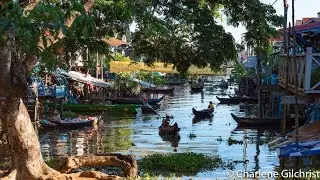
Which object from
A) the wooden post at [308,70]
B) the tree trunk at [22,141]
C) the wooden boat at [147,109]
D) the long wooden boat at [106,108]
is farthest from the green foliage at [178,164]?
the wooden boat at [147,109]

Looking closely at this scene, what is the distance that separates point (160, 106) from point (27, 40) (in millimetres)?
37461

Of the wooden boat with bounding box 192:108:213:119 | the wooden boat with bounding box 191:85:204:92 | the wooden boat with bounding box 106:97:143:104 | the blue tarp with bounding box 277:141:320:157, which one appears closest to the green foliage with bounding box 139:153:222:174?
the blue tarp with bounding box 277:141:320:157

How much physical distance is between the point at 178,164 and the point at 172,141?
29.3 ft

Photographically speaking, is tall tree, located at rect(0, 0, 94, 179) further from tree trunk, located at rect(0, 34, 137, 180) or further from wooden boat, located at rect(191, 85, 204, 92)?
wooden boat, located at rect(191, 85, 204, 92)

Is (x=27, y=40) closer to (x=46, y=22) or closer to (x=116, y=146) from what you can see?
(x=46, y=22)

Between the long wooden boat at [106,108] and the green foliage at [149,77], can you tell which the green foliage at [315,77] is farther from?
the green foliage at [149,77]

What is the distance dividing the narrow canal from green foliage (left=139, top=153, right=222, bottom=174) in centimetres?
52

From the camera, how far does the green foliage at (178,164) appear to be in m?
16.2

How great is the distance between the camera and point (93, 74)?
45500mm

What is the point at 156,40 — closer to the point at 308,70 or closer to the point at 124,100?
the point at 308,70

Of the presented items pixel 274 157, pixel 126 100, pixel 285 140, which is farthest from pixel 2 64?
pixel 126 100

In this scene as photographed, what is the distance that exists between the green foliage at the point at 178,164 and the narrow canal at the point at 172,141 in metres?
0.52

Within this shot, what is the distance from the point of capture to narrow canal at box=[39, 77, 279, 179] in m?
20.2

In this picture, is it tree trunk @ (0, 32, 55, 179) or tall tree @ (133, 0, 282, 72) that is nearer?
tree trunk @ (0, 32, 55, 179)
